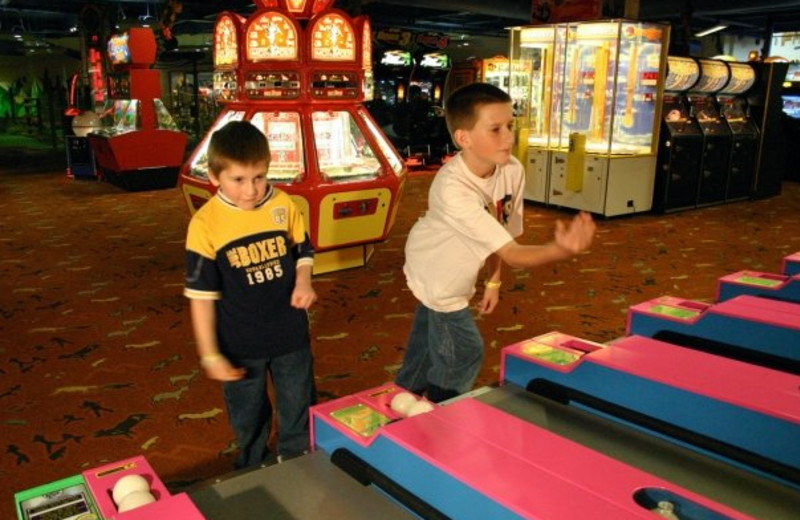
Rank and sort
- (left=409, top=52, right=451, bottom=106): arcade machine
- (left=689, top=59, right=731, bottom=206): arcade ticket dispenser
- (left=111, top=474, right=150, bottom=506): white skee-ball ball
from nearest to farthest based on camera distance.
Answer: (left=111, top=474, right=150, bottom=506): white skee-ball ball, (left=689, top=59, right=731, bottom=206): arcade ticket dispenser, (left=409, top=52, right=451, bottom=106): arcade machine

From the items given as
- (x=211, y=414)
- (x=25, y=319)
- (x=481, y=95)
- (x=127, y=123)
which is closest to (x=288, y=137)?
(x=25, y=319)

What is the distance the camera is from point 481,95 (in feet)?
6.44

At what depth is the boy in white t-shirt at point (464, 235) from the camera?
1922mm

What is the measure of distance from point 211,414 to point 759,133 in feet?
28.4

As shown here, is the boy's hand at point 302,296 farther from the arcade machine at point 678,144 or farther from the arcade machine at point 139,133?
the arcade machine at point 139,133

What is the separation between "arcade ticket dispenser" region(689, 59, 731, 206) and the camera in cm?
808

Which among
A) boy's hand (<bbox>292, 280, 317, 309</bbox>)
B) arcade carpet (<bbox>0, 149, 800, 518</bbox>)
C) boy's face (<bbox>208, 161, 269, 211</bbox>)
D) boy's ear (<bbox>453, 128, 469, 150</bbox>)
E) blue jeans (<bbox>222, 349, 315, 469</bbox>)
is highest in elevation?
boy's ear (<bbox>453, 128, 469, 150</bbox>)

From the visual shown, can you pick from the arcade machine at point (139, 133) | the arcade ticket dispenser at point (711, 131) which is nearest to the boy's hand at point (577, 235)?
the arcade ticket dispenser at point (711, 131)

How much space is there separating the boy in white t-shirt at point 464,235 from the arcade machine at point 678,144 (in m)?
6.24

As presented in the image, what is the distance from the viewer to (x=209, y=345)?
6.19 feet

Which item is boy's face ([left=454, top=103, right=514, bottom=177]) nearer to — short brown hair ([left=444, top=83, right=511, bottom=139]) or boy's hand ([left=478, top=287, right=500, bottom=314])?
short brown hair ([left=444, top=83, right=511, bottom=139])

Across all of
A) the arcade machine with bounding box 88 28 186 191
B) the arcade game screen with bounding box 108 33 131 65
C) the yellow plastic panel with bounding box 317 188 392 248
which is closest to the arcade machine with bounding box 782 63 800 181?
the yellow plastic panel with bounding box 317 188 392 248

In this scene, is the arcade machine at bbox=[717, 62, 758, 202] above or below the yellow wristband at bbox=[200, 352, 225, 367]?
above

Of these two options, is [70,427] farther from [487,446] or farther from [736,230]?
[736,230]
